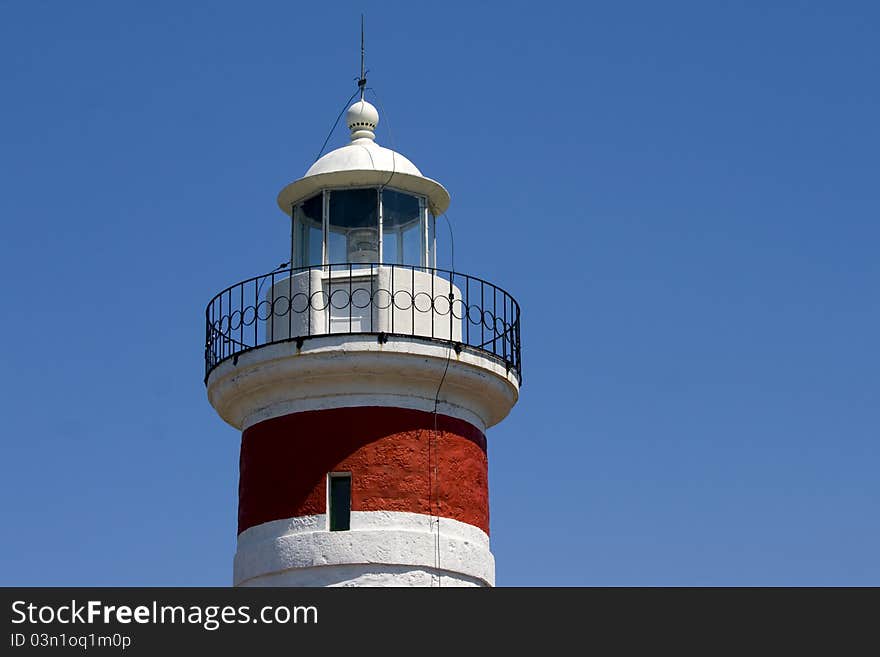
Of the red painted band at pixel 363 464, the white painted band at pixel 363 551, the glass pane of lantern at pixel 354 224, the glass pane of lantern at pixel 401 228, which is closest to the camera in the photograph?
the white painted band at pixel 363 551

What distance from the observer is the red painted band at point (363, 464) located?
2220 cm

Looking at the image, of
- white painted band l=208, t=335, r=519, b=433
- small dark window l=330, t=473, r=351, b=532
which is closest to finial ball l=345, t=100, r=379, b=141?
white painted band l=208, t=335, r=519, b=433

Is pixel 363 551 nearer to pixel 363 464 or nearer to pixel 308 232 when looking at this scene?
pixel 363 464

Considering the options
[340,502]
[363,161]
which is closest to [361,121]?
[363,161]

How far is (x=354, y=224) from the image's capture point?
23.6 meters

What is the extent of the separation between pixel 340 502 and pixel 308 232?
319cm

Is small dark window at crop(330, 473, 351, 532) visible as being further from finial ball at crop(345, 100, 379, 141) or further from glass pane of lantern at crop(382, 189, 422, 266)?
finial ball at crop(345, 100, 379, 141)

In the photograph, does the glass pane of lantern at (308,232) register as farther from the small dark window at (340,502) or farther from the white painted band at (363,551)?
the white painted band at (363,551)

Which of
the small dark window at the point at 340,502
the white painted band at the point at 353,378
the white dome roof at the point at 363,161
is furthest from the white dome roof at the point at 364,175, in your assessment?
the small dark window at the point at 340,502

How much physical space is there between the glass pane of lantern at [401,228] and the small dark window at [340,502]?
2.56m
